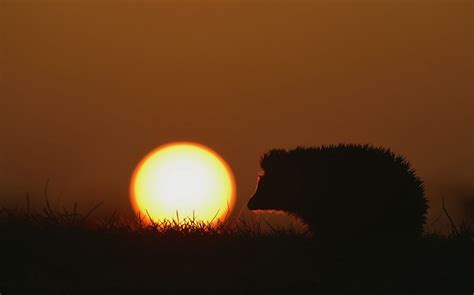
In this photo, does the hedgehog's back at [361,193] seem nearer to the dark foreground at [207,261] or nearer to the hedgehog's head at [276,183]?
the hedgehog's head at [276,183]

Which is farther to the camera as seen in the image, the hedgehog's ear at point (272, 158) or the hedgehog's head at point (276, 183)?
the hedgehog's ear at point (272, 158)

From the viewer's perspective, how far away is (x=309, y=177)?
815 centimetres

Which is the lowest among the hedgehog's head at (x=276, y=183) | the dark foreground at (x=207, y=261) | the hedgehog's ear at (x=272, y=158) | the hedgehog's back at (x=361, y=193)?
the dark foreground at (x=207, y=261)

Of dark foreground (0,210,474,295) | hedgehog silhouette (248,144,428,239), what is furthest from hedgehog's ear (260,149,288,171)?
dark foreground (0,210,474,295)

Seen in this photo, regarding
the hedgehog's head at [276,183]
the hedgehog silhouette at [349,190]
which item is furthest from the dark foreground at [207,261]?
the hedgehog's head at [276,183]

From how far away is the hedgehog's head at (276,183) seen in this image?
331 inches

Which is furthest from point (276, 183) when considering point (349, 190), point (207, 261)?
point (207, 261)

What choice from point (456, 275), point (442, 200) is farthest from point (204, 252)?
point (442, 200)

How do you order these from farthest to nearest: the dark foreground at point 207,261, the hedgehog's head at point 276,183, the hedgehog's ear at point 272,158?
the hedgehog's ear at point 272,158 → the hedgehog's head at point 276,183 → the dark foreground at point 207,261

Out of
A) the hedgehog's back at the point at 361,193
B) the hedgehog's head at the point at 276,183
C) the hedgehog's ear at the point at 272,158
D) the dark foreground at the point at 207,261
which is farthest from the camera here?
the hedgehog's ear at the point at 272,158

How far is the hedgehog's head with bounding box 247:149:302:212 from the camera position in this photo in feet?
27.6

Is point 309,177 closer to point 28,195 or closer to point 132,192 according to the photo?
point 132,192

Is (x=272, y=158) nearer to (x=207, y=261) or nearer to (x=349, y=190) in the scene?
(x=349, y=190)

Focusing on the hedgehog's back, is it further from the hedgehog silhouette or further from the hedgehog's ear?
the hedgehog's ear
